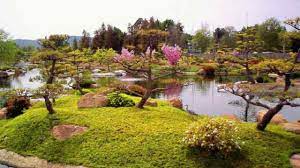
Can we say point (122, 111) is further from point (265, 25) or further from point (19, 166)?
point (265, 25)

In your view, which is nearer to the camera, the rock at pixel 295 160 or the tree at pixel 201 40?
the rock at pixel 295 160

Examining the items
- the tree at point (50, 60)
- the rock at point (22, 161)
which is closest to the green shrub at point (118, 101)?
the tree at point (50, 60)

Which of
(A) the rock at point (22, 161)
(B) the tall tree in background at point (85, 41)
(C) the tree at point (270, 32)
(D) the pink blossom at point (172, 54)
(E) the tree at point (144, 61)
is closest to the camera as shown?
(A) the rock at point (22, 161)

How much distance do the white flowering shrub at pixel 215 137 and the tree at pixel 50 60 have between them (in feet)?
19.0

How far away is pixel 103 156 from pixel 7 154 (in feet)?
11.9

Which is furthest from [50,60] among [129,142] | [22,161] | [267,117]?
[267,117]

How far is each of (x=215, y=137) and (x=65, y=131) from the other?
5381 millimetres

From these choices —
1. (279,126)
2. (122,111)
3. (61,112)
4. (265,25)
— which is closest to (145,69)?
(122,111)

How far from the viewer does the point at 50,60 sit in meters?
17.5

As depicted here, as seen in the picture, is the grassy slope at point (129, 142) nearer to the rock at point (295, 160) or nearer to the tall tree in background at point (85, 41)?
the rock at point (295, 160)

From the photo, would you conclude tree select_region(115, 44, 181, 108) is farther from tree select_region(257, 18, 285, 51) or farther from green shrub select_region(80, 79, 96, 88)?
tree select_region(257, 18, 285, 51)

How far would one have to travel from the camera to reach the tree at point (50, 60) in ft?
47.9

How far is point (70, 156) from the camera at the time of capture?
1217cm

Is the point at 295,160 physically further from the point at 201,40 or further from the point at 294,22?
the point at 201,40
